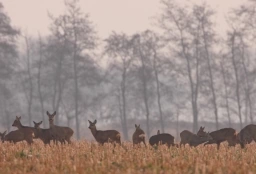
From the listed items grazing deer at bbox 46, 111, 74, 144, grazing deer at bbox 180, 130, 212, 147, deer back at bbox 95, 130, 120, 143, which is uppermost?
grazing deer at bbox 46, 111, 74, 144

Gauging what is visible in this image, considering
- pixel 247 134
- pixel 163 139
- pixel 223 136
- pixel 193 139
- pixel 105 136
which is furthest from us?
pixel 193 139

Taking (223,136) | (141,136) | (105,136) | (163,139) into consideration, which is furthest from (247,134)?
(105,136)

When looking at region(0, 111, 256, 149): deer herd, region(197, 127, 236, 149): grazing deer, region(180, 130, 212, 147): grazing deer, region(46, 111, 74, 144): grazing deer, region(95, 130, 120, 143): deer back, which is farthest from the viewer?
region(46, 111, 74, 144): grazing deer

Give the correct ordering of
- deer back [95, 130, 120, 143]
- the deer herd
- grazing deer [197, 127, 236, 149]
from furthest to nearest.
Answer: deer back [95, 130, 120, 143] → the deer herd → grazing deer [197, 127, 236, 149]

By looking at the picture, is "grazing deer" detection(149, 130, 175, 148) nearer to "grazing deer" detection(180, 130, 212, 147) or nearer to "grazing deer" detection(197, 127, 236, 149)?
"grazing deer" detection(180, 130, 212, 147)

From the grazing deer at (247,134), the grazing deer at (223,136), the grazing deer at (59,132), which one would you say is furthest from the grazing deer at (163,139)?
the grazing deer at (59,132)

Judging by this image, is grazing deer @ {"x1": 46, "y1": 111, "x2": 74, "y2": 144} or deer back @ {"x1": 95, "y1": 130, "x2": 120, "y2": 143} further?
grazing deer @ {"x1": 46, "y1": 111, "x2": 74, "y2": 144}

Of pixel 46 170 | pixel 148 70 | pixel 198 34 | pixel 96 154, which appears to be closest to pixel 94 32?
pixel 148 70

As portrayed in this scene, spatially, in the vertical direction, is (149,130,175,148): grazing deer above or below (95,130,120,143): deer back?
below

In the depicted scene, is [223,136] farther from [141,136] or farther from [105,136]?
[105,136]

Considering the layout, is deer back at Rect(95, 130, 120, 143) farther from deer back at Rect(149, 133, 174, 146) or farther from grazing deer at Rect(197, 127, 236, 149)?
grazing deer at Rect(197, 127, 236, 149)

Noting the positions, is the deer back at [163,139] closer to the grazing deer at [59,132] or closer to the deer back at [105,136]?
the deer back at [105,136]

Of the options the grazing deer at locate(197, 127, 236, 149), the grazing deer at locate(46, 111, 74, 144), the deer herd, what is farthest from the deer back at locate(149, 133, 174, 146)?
the grazing deer at locate(46, 111, 74, 144)

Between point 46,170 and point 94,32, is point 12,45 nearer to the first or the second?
point 94,32
